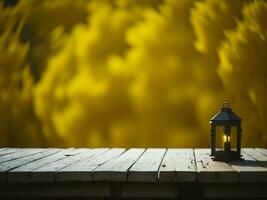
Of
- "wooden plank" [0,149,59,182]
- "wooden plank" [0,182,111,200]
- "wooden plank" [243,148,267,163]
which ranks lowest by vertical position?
"wooden plank" [0,182,111,200]

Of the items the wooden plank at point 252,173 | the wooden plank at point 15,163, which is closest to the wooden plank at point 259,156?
the wooden plank at point 252,173

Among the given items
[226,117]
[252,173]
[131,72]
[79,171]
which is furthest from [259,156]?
[131,72]

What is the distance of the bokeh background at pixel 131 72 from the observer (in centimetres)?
472

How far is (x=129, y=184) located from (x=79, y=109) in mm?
2157

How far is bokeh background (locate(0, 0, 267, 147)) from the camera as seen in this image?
4.72 m

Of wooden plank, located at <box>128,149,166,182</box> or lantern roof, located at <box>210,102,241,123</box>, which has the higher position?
lantern roof, located at <box>210,102,241,123</box>

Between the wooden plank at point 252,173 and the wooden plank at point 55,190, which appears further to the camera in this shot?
the wooden plank at point 55,190

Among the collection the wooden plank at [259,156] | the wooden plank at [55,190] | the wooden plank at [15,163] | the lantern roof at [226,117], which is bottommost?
the wooden plank at [55,190]

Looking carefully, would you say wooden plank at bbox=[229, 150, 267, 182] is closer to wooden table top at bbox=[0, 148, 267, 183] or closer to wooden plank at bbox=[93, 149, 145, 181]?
wooden table top at bbox=[0, 148, 267, 183]

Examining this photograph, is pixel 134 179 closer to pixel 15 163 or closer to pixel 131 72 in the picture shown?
pixel 15 163

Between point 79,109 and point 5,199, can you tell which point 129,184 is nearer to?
point 5,199

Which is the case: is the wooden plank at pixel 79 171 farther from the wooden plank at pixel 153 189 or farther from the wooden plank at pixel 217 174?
the wooden plank at pixel 217 174

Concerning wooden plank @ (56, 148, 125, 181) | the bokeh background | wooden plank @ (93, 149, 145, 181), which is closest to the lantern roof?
wooden plank @ (93, 149, 145, 181)

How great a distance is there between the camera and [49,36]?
16.7 ft
